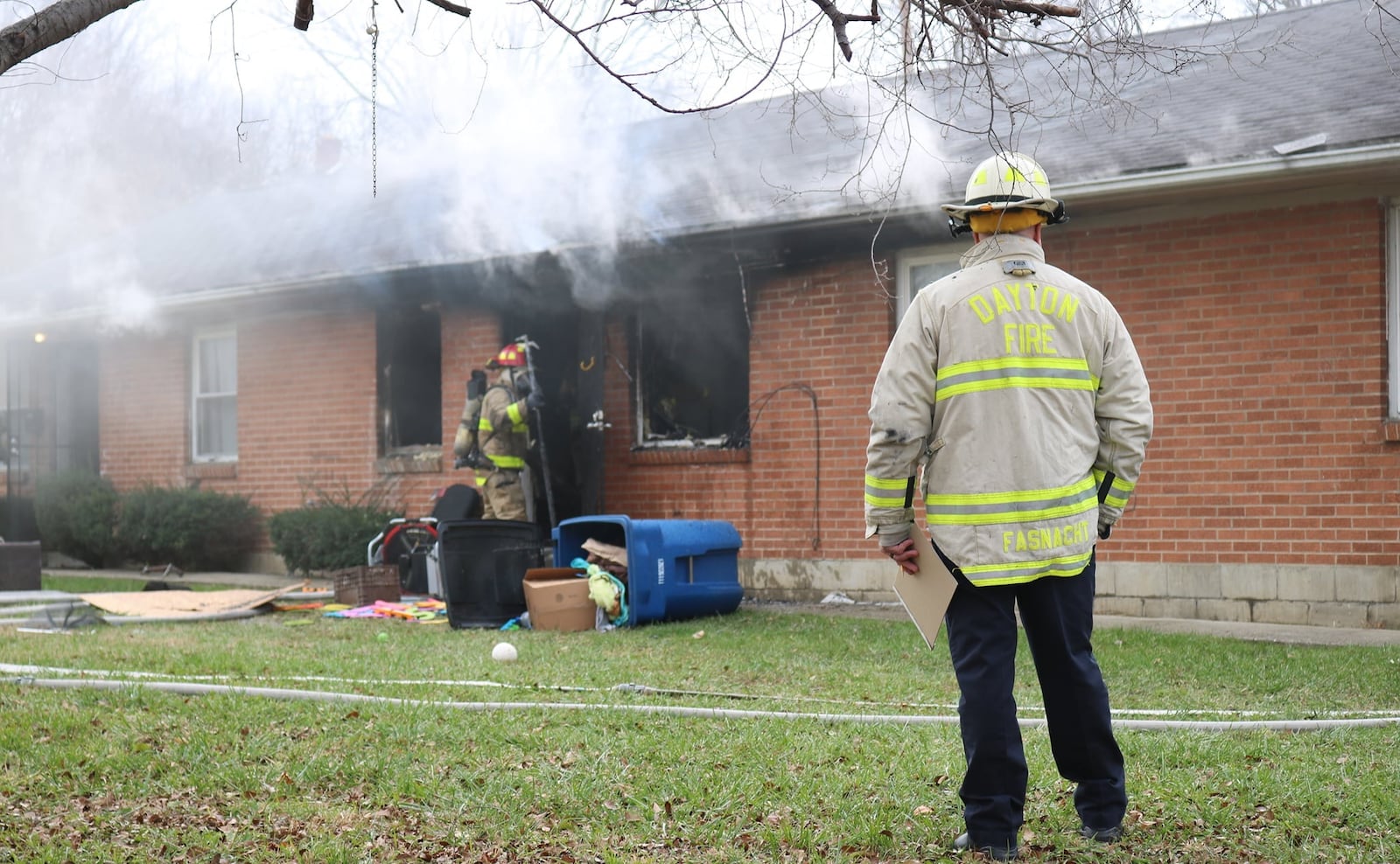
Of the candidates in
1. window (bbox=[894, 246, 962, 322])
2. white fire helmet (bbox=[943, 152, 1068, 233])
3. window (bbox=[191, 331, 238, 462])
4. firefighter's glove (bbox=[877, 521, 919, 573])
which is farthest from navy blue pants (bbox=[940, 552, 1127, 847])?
window (bbox=[191, 331, 238, 462])

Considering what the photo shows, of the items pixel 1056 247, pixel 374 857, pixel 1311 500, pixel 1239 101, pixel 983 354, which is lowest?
pixel 374 857

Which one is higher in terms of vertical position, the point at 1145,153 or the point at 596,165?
the point at 596,165

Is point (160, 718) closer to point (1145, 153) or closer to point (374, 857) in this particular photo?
point (374, 857)

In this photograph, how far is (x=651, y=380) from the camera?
41.4 ft

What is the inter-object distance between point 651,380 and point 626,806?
835cm

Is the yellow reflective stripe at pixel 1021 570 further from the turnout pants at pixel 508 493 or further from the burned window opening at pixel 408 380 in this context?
the burned window opening at pixel 408 380

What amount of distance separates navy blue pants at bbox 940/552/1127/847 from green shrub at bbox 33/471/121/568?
45.5 ft

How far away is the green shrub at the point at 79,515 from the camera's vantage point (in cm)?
1558

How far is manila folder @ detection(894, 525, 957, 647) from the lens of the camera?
3.81 m

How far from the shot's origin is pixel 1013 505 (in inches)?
147

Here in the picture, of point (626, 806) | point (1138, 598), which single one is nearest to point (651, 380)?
point (1138, 598)

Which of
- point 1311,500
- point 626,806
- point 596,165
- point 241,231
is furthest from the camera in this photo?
point 241,231

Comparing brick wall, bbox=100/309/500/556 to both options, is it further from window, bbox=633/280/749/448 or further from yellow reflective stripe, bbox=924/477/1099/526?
yellow reflective stripe, bbox=924/477/1099/526

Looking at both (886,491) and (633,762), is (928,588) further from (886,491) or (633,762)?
(633,762)
